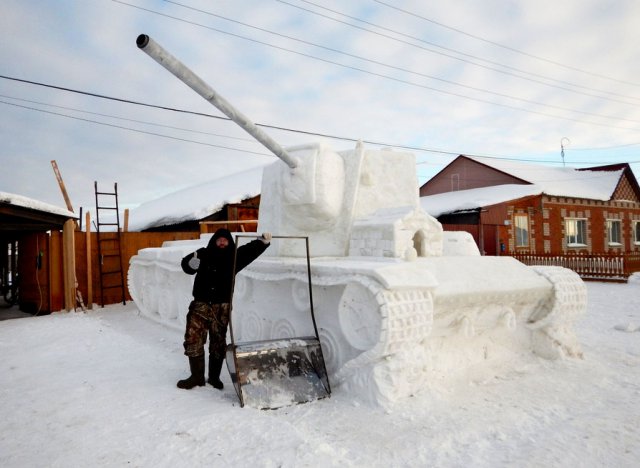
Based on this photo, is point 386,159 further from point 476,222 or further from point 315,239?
point 476,222

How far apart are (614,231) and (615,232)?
0.09 m

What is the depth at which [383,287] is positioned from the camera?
3.49m

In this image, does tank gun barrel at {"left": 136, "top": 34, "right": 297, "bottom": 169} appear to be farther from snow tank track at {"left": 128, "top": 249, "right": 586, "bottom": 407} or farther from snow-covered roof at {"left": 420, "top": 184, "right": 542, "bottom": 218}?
snow-covered roof at {"left": 420, "top": 184, "right": 542, "bottom": 218}

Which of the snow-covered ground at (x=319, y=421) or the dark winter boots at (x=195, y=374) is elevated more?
the dark winter boots at (x=195, y=374)

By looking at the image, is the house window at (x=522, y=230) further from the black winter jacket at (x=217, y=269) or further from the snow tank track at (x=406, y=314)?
the black winter jacket at (x=217, y=269)

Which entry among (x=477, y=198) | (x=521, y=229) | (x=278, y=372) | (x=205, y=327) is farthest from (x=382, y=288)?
(x=521, y=229)

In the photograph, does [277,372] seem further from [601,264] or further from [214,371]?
[601,264]

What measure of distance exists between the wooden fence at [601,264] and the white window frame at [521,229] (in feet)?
9.63

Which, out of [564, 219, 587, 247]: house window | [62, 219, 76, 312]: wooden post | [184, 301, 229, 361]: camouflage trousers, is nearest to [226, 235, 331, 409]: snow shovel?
[184, 301, 229, 361]: camouflage trousers

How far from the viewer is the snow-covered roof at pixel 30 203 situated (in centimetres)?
812

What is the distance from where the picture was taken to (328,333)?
14.1 feet

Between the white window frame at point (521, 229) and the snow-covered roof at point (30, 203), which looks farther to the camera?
the white window frame at point (521, 229)

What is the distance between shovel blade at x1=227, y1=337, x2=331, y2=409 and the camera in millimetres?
3678

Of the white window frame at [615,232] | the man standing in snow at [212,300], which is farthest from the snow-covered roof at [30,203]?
the white window frame at [615,232]
